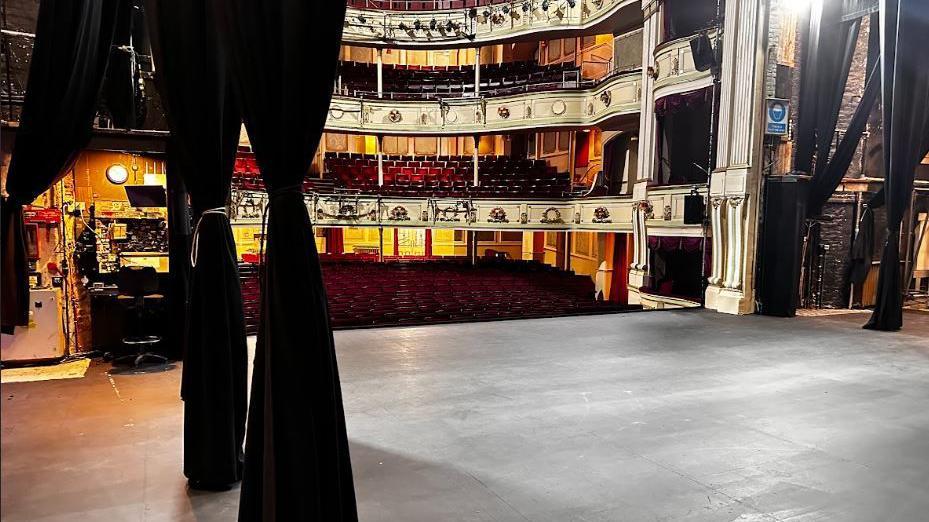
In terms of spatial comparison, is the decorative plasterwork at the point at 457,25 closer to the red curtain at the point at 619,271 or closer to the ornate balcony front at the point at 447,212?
the ornate balcony front at the point at 447,212

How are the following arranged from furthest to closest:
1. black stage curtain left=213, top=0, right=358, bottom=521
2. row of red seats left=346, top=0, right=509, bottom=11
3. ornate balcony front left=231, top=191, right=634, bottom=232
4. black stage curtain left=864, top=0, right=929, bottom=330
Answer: row of red seats left=346, top=0, right=509, bottom=11 < ornate balcony front left=231, top=191, right=634, bottom=232 < black stage curtain left=864, top=0, right=929, bottom=330 < black stage curtain left=213, top=0, right=358, bottom=521

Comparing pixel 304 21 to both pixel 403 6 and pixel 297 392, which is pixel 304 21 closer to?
pixel 297 392

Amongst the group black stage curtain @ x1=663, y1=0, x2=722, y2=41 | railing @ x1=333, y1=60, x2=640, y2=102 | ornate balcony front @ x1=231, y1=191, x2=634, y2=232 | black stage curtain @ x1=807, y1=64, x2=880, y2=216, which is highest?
black stage curtain @ x1=663, y1=0, x2=722, y2=41

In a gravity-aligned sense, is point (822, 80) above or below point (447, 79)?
below

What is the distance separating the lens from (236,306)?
258 cm

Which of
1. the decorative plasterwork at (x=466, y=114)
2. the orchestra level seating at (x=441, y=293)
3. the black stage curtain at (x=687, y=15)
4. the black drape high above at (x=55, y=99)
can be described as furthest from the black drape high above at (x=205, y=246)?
the decorative plasterwork at (x=466, y=114)

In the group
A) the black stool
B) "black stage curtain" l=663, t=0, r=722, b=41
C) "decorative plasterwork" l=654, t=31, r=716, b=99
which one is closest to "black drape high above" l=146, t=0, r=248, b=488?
the black stool

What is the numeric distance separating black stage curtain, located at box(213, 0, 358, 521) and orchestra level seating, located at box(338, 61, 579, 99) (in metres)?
11.8

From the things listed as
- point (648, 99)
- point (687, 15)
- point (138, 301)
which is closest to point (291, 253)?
point (138, 301)

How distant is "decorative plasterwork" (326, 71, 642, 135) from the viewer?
12219 millimetres

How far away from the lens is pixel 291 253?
1.75 metres

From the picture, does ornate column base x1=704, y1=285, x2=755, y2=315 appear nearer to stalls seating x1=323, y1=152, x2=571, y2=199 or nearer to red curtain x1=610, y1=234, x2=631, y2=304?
red curtain x1=610, y1=234, x2=631, y2=304

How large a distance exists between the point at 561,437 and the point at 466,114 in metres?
11.2

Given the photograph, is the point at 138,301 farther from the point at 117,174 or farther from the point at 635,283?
the point at 635,283
